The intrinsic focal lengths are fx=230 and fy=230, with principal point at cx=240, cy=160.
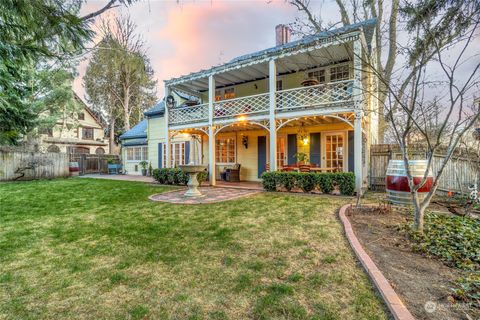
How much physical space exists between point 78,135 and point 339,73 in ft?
97.7

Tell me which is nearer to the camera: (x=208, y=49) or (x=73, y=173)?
(x=208, y=49)

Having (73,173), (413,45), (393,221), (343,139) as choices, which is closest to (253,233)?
(393,221)

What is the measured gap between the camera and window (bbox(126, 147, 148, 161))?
1731 centimetres

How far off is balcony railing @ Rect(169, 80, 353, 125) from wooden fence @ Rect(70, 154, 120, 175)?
11.2 metres

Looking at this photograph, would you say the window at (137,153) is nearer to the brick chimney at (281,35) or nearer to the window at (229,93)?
the window at (229,93)

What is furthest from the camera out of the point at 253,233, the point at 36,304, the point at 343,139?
the point at 343,139

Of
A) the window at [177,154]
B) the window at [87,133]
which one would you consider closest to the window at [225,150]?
the window at [177,154]

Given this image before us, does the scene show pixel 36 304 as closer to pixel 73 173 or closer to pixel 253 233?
pixel 253 233

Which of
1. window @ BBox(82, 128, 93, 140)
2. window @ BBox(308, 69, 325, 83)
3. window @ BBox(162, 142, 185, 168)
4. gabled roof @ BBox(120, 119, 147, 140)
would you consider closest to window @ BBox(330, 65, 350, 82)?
window @ BBox(308, 69, 325, 83)

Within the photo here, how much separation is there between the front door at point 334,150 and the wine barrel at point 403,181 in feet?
14.5

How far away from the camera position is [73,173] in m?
16.6

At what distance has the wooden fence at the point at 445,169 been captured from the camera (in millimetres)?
6564

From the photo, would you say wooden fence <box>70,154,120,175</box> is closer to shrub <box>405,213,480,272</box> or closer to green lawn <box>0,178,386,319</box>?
green lawn <box>0,178,386,319</box>

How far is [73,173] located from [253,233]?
57.8ft
